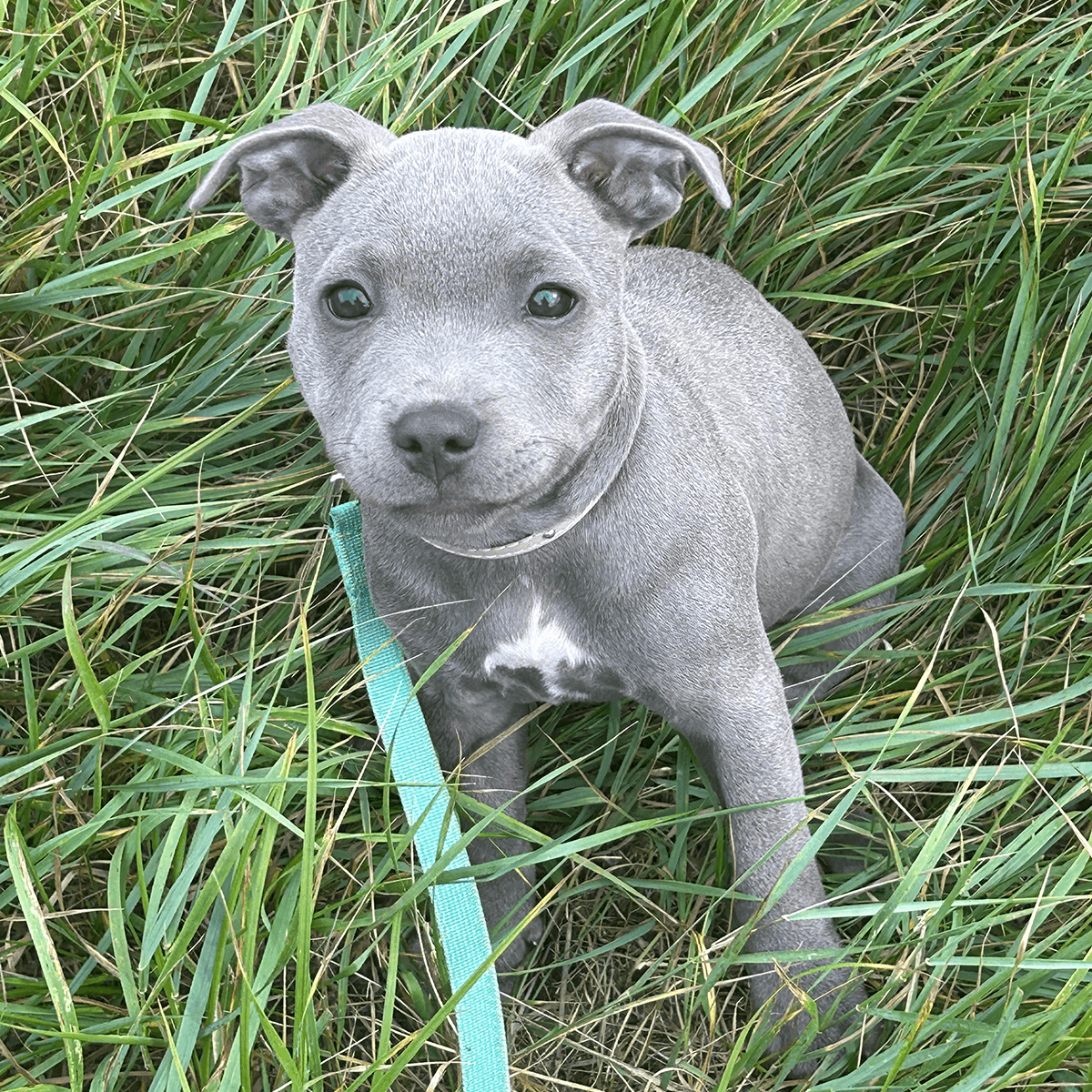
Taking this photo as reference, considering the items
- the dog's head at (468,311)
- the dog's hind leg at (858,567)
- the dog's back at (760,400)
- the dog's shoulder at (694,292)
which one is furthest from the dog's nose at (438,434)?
the dog's hind leg at (858,567)

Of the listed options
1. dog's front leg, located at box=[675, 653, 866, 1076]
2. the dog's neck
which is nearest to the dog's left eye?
the dog's neck

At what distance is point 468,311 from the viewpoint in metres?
2.23

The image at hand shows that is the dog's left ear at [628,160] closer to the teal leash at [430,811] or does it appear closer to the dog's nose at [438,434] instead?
the dog's nose at [438,434]

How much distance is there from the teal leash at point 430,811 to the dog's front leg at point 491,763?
98mm

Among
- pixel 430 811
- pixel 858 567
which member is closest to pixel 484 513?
pixel 430 811

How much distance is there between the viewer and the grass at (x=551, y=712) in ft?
8.30

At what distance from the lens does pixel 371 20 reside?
3.69 m

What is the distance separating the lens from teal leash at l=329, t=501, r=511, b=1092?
263cm

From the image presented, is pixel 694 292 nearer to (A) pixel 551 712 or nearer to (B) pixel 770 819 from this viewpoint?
(A) pixel 551 712

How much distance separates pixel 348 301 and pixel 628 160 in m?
0.66

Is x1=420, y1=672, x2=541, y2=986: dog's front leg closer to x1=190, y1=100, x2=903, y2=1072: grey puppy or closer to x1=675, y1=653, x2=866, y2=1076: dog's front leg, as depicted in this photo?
x1=190, y1=100, x2=903, y2=1072: grey puppy

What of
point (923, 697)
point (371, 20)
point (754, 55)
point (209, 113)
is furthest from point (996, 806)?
point (209, 113)

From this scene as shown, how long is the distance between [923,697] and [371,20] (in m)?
2.47

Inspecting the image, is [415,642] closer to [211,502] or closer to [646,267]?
[211,502]
